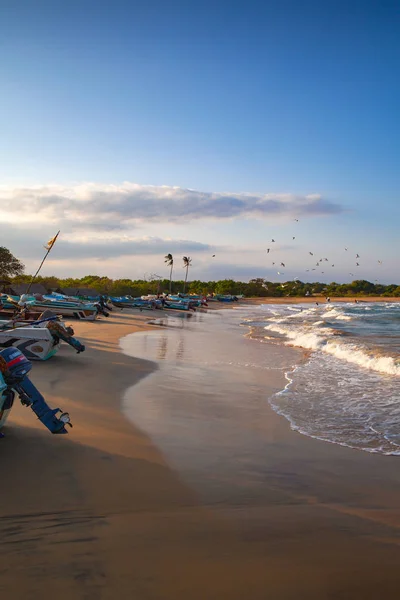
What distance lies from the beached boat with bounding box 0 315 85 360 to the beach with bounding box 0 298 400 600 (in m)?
3.47

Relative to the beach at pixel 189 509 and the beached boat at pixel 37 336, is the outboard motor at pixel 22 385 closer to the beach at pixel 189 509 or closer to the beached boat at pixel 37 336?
the beach at pixel 189 509

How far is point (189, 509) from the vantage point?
4793mm

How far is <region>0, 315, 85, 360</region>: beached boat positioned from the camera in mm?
12051

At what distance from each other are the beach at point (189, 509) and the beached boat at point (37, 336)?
347 cm

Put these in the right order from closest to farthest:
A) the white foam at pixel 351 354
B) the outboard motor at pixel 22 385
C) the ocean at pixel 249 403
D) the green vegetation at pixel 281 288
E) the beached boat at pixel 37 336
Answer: the outboard motor at pixel 22 385, the ocean at pixel 249 403, the beached boat at pixel 37 336, the white foam at pixel 351 354, the green vegetation at pixel 281 288

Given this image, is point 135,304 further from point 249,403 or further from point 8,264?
point 249,403

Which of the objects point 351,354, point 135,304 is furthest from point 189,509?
point 135,304

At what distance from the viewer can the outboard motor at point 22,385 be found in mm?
5887

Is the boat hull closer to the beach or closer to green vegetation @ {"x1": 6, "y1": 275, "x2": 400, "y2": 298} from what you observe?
the beach

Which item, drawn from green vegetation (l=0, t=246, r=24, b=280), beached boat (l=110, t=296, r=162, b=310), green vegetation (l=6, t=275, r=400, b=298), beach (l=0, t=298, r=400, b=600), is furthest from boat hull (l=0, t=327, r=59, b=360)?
green vegetation (l=6, t=275, r=400, b=298)

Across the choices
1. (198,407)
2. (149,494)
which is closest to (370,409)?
(198,407)

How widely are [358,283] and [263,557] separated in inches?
6694

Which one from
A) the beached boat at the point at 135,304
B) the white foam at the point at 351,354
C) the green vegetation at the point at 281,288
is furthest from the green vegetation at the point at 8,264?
the green vegetation at the point at 281,288

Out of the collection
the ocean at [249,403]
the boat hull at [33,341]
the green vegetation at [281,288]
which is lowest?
the ocean at [249,403]
